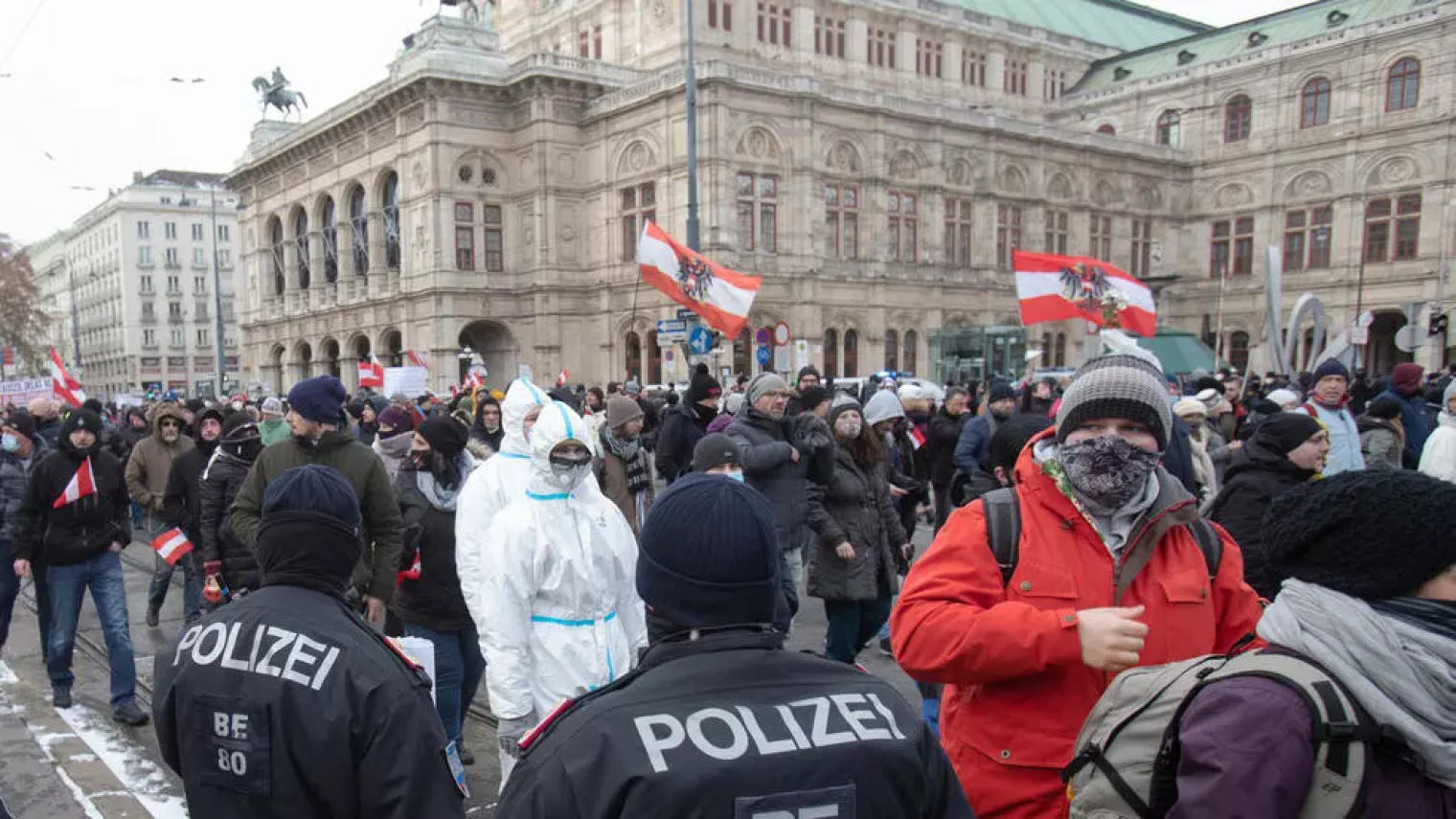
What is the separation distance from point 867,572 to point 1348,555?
13.6 ft

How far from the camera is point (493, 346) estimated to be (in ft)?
126

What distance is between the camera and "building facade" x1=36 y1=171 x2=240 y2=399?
8331 centimetres

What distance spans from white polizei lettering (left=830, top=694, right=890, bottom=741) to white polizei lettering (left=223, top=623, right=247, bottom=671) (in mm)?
1538

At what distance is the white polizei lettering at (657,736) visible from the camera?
58.0 inches

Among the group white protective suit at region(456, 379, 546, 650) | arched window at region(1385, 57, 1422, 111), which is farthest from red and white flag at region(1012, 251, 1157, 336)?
arched window at region(1385, 57, 1422, 111)

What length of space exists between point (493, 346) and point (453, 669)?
34.6 m

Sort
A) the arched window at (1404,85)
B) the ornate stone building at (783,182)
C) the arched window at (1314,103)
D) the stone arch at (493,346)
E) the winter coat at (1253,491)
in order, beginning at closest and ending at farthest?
the winter coat at (1253,491) < the ornate stone building at (783,182) < the stone arch at (493,346) < the arched window at (1404,85) < the arched window at (1314,103)

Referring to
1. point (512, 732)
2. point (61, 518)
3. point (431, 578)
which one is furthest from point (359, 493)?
point (61, 518)

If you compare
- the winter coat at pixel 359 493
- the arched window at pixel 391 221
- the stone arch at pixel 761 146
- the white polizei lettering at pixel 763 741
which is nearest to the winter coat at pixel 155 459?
the winter coat at pixel 359 493

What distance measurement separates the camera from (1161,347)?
3247cm

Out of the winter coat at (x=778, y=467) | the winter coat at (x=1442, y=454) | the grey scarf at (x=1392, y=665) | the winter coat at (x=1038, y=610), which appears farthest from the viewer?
the winter coat at (x=1442, y=454)

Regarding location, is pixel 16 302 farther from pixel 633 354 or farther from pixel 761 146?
pixel 761 146

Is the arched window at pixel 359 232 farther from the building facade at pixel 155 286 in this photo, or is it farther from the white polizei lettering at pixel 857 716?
the building facade at pixel 155 286

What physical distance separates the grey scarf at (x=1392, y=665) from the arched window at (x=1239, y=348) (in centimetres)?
4849
